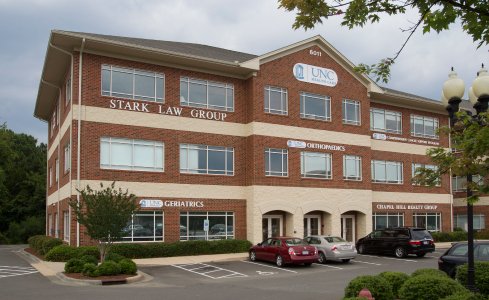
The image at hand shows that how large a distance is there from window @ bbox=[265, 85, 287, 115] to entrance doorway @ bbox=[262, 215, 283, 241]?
6.24 meters

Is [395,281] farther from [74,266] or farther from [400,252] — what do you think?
[400,252]

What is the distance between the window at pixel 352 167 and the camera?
111ft

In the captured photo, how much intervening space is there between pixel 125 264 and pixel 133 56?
12.3 m

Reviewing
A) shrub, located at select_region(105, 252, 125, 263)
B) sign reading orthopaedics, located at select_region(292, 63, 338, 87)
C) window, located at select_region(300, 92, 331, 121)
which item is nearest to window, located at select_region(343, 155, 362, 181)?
window, located at select_region(300, 92, 331, 121)

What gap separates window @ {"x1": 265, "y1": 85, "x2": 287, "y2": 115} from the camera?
30.9 m

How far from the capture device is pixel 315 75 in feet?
108

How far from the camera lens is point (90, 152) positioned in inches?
1016

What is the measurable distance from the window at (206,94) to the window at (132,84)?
4.49 feet

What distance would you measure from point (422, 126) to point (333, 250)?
63.5ft

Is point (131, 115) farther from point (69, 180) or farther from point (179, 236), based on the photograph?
point (179, 236)

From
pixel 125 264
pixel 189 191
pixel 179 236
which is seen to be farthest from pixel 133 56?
pixel 125 264

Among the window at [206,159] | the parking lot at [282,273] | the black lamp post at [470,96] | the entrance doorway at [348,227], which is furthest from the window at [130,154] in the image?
the black lamp post at [470,96]

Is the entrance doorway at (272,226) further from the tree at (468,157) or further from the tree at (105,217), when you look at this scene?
the tree at (468,157)

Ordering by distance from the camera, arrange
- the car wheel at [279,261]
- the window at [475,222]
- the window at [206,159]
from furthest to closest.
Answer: the window at [475,222]
the window at [206,159]
the car wheel at [279,261]
